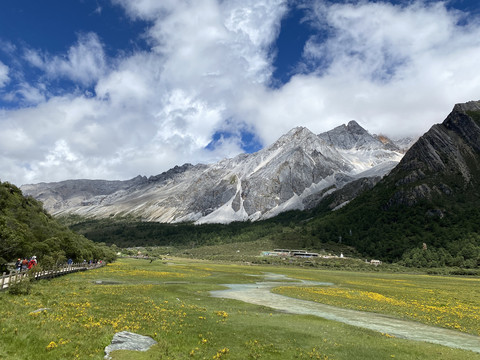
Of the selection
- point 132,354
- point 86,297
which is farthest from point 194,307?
point 132,354

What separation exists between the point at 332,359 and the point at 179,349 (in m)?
10.0

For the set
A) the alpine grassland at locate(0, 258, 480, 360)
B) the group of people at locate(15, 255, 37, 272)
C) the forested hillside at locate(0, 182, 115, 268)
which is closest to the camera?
the alpine grassland at locate(0, 258, 480, 360)

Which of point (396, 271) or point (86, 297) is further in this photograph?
point (396, 271)

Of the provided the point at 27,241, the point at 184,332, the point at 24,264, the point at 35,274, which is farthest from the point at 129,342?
the point at 27,241

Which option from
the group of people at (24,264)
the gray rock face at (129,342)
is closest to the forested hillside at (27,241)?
the group of people at (24,264)

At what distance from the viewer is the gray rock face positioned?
19055mm

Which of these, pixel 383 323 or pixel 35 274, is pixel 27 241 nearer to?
pixel 35 274

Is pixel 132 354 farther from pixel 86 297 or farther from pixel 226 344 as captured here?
pixel 86 297

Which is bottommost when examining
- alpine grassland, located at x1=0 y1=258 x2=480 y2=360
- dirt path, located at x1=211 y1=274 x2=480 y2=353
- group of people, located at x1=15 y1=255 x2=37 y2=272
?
dirt path, located at x1=211 y1=274 x2=480 y2=353

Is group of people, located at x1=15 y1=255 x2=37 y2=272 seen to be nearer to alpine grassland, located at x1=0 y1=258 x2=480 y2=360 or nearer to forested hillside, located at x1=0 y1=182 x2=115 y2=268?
forested hillside, located at x1=0 y1=182 x2=115 y2=268

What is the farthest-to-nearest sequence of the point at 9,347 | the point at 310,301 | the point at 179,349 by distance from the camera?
the point at 310,301, the point at 179,349, the point at 9,347

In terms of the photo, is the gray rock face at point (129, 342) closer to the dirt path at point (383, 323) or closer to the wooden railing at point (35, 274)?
the wooden railing at point (35, 274)

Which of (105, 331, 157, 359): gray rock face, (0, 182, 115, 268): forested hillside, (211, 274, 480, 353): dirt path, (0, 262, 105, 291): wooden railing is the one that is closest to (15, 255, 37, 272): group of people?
(0, 262, 105, 291): wooden railing

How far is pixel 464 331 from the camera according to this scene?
32562 mm
